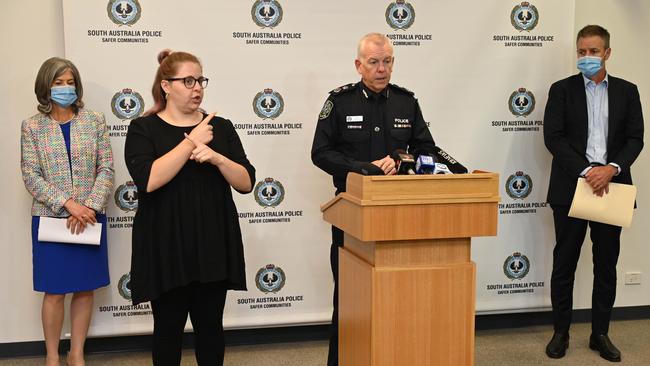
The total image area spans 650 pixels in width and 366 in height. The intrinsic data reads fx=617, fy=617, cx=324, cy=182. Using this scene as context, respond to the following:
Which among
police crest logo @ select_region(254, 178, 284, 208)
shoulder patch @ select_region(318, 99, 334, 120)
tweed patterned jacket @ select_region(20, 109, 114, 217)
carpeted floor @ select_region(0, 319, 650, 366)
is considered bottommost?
Answer: carpeted floor @ select_region(0, 319, 650, 366)

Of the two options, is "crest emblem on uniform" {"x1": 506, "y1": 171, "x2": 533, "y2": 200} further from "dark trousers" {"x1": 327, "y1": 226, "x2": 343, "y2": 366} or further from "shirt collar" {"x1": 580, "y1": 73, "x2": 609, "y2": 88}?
"dark trousers" {"x1": 327, "y1": 226, "x2": 343, "y2": 366}

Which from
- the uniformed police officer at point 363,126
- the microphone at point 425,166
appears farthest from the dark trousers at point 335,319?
the microphone at point 425,166

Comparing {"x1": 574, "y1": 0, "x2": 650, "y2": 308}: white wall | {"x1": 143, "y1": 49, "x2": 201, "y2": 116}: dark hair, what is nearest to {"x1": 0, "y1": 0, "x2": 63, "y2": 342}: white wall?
{"x1": 143, "y1": 49, "x2": 201, "y2": 116}: dark hair

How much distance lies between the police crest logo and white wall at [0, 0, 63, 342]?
4.50 ft

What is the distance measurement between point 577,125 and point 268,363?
7.56ft

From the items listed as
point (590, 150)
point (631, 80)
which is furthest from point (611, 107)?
point (631, 80)

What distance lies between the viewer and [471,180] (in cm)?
215

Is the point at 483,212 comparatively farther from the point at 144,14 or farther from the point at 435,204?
the point at 144,14

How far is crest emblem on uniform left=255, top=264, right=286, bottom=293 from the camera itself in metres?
3.93

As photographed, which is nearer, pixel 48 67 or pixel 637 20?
pixel 48 67

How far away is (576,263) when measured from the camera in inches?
147

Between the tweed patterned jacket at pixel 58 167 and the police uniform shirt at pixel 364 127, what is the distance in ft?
4.18

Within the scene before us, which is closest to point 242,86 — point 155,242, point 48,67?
point 48,67

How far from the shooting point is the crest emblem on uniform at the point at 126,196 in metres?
3.73
